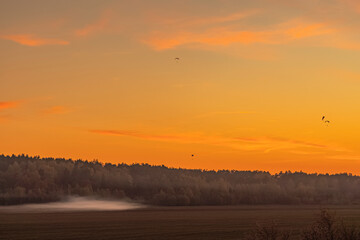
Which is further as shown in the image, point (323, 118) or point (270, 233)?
point (323, 118)

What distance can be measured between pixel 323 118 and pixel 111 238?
255 feet

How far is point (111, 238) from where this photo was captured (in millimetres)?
131125

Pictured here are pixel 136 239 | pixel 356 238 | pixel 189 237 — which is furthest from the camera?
pixel 189 237

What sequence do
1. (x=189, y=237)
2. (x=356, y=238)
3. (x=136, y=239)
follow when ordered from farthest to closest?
(x=189, y=237)
(x=136, y=239)
(x=356, y=238)

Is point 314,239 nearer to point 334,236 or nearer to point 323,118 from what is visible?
point 334,236

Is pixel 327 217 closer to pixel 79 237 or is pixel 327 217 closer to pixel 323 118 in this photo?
pixel 323 118

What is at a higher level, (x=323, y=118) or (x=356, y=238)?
(x=323, y=118)

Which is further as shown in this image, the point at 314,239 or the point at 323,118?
the point at 323,118

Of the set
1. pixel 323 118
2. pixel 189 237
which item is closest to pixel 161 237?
pixel 189 237

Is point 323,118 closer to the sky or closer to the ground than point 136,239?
closer to the sky

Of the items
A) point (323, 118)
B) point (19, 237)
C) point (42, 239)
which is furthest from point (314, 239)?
point (19, 237)

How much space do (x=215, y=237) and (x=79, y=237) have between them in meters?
31.8

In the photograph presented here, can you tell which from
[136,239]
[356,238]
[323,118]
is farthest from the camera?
[136,239]

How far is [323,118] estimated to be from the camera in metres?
66.1
